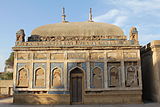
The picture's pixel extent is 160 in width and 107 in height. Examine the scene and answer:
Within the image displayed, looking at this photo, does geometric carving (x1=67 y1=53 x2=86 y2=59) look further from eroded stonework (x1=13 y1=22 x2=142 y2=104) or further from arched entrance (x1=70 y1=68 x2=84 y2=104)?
arched entrance (x1=70 y1=68 x2=84 y2=104)

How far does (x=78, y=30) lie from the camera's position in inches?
706

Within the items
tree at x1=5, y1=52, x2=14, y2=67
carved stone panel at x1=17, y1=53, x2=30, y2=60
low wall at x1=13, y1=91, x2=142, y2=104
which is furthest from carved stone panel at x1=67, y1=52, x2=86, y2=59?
tree at x1=5, y1=52, x2=14, y2=67

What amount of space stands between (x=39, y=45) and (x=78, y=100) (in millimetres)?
5970

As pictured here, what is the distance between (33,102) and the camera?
14844mm

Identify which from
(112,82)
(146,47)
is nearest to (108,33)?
(146,47)

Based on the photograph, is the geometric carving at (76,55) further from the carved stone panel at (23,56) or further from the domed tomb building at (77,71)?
the carved stone panel at (23,56)

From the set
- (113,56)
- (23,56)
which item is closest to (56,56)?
(23,56)

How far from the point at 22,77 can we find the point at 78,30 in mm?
7089

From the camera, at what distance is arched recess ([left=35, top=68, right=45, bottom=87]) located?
49.8 ft

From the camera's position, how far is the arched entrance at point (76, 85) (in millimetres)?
15164

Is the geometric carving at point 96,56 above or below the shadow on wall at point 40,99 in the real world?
above

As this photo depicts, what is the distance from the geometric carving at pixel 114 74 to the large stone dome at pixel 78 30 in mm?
3609

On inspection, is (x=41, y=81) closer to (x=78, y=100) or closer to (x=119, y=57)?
(x=78, y=100)

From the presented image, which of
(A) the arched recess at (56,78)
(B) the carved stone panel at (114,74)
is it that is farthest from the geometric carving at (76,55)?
(B) the carved stone panel at (114,74)
